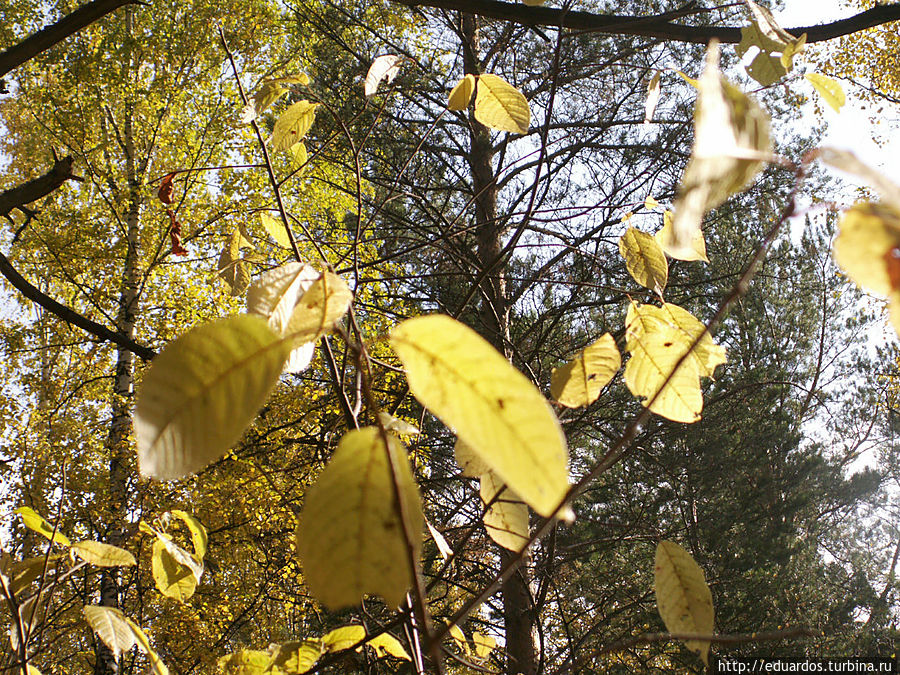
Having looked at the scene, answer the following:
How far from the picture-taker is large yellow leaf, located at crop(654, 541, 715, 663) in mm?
451

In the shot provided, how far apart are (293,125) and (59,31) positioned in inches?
27.0

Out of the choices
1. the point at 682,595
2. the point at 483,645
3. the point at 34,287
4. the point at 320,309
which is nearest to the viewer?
the point at 320,309

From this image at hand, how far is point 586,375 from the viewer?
51 cm

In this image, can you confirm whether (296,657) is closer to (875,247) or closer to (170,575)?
(170,575)

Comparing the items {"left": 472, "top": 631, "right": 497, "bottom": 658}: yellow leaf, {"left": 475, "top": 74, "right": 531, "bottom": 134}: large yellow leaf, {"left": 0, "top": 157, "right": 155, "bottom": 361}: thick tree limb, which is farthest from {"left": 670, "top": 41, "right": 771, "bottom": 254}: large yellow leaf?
{"left": 0, "top": 157, "right": 155, "bottom": 361}: thick tree limb

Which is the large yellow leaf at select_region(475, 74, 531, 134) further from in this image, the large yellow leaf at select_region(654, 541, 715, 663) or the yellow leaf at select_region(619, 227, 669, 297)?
the large yellow leaf at select_region(654, 541, 715, 663)

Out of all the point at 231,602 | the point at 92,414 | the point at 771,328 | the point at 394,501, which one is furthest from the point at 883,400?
the point at 394,501

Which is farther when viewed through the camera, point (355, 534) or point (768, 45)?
point (768, 45)

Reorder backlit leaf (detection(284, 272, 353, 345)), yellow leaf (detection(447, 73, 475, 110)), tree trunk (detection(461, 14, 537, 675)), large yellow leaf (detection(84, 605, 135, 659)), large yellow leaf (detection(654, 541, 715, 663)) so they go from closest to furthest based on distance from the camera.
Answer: backlit leaf (detection(284, 272, 353, 345))
large yellow leaf (detection(654, 541, 715, 663))
large yellow leaf (detection(84, 605, 135, 659))
yellow leaf (detection(447, 73, 475, 110))
tree trunk (detection(461, 14, 537, 675))

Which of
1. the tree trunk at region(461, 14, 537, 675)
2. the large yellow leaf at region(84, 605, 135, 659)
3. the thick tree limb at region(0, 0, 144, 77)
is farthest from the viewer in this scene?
the tree trunk at region(461, 14, 537, 675)

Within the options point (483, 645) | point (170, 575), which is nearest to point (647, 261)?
point (170, 575)

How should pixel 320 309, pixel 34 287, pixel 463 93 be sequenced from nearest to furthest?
pixel 320 309 → pixel 463 93 → pixel 34 287

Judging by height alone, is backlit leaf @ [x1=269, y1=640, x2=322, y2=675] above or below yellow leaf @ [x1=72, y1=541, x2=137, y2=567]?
below

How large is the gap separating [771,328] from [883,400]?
12.6 feet
